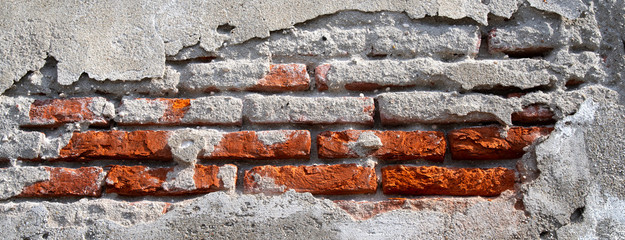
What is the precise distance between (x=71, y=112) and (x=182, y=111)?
35cm

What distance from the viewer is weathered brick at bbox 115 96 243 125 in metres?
1.38

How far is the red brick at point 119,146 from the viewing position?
1.36 m

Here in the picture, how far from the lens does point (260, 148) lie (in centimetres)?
Result: 135

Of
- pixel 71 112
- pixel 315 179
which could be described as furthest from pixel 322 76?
pixel 71 112

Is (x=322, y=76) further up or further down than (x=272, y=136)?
further up

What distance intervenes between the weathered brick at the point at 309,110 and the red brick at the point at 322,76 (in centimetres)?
5

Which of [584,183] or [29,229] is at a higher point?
[584,183]

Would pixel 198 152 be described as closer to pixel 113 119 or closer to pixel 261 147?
pixel 261 147

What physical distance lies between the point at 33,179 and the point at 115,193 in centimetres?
25

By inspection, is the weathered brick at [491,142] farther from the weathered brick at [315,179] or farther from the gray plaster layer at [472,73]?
the weathered brick at [315,179]

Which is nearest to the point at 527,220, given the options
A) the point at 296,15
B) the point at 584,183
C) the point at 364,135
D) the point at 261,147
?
the point at 584,183

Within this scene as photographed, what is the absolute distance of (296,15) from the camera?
4.79 ft

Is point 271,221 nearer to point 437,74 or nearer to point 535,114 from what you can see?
point 437,74

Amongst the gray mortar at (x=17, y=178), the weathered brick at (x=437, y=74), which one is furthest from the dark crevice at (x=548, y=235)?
the gray mortar at (x=17, y=178)
